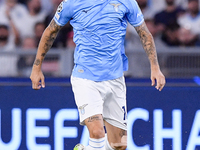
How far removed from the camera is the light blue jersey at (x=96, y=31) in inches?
157

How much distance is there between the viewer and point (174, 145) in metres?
5.02

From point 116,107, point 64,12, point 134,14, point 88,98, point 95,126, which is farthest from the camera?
point 116,107

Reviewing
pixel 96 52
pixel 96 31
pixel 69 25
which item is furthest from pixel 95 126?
pixel 69 25

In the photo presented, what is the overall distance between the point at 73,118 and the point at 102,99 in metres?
1.07

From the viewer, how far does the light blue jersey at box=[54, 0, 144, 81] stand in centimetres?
398

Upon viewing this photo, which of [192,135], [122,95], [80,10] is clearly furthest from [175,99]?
[80,10]

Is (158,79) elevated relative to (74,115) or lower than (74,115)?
elevated

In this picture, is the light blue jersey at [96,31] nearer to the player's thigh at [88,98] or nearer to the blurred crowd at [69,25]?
the player's thigh at [88,98]

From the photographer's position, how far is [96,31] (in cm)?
397

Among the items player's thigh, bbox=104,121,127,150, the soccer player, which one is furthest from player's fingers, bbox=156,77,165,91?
player's thigh, bbox=104,121,127,150

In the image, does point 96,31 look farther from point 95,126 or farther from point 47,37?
point 95,126

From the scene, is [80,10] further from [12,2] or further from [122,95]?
[12,2]

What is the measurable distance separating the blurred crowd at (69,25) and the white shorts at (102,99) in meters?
2.35

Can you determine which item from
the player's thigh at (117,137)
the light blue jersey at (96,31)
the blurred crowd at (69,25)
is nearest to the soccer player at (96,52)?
the light blue jersey at (96,31)
